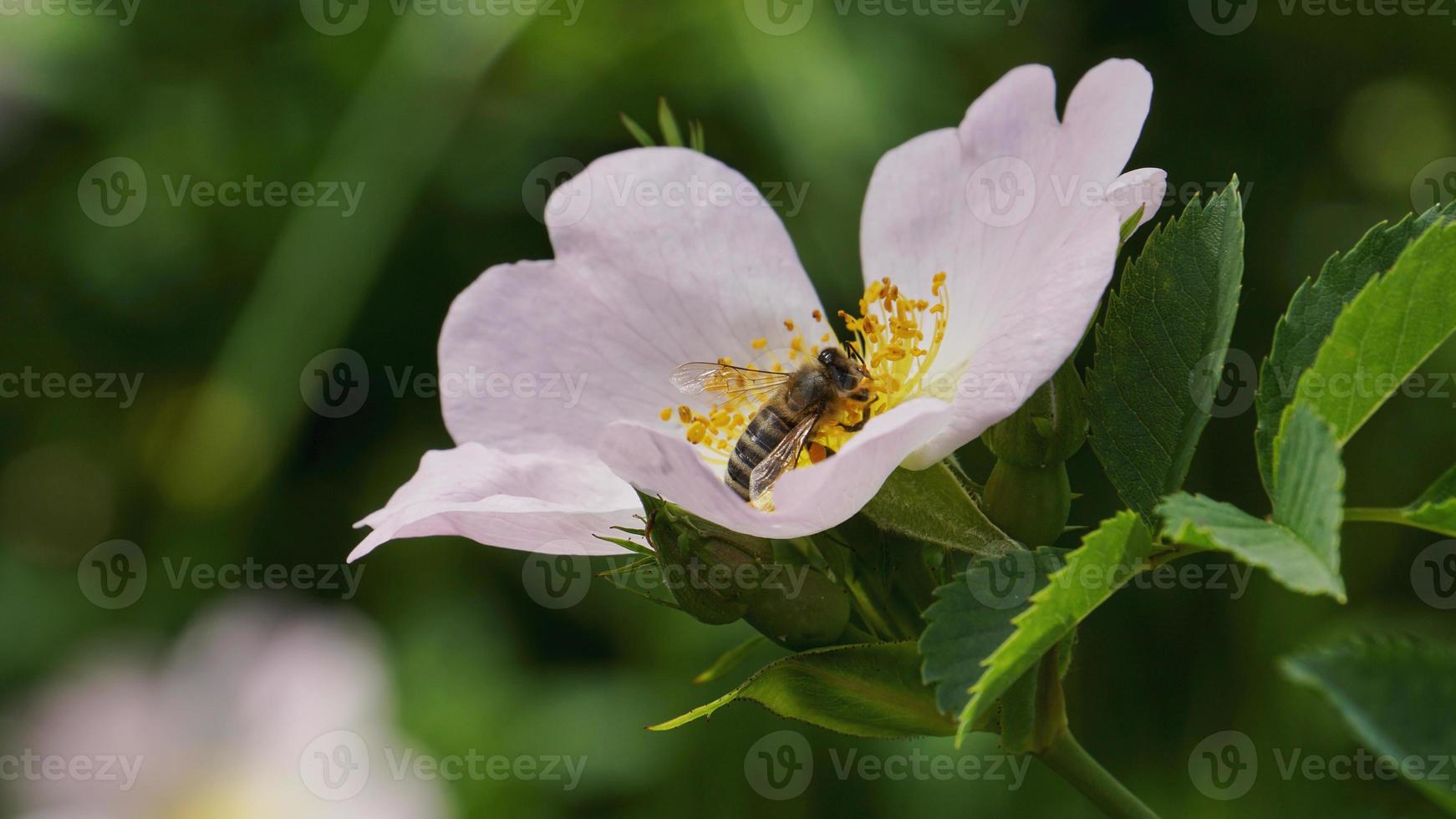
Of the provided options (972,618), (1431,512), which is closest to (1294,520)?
(1431,512)

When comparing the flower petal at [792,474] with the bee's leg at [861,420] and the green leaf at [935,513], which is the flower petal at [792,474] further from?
the bee's leg at [861,420]

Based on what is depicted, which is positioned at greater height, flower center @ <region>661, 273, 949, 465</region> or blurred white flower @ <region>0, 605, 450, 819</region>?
flower center @ <region>661, 273, 949, 465</region>

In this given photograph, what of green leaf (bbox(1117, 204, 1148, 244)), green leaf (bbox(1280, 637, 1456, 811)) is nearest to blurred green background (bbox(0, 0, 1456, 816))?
green leaf (bbox(1117, 204, 1148, 244))

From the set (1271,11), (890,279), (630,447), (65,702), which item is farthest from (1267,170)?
(65,702)

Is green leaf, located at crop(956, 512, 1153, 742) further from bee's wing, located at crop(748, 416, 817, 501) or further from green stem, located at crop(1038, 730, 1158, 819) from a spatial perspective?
bee's wing, located at crop(748, 416, 817, 501)

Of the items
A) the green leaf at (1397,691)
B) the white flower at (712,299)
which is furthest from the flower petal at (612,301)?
the green leaf at (1397,691)

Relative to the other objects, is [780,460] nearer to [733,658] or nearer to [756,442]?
[756,442]

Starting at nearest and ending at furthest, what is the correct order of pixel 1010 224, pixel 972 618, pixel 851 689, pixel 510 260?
pixel 972 618, pixel 851 689, pixel 1010 224, pixel 510 260
